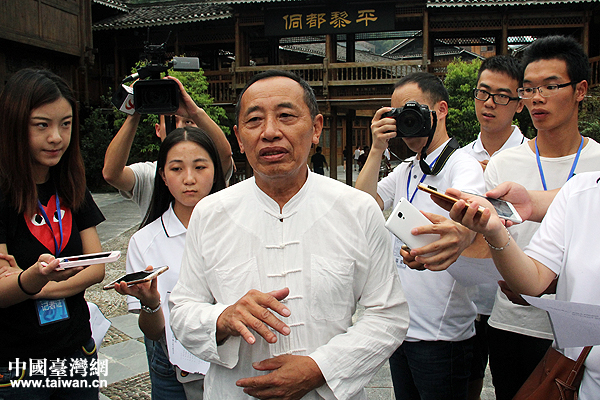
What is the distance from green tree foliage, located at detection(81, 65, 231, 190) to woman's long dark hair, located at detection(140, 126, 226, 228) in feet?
37.9

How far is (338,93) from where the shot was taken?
13.9m

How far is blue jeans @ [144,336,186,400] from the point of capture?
2064mm

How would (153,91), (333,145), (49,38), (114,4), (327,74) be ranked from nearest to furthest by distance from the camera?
(153,91)
(327,74)
(49,38)
(333,145)
(114,4)

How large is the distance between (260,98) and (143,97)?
3.50ft

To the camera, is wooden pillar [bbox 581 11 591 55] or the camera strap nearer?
the camera strap

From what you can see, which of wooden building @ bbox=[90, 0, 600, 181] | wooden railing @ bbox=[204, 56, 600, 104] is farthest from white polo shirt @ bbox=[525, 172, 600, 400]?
wooden building @ bbox=[90, 0, 600, 181]

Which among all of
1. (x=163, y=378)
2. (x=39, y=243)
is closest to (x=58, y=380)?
(x=163, y=378)

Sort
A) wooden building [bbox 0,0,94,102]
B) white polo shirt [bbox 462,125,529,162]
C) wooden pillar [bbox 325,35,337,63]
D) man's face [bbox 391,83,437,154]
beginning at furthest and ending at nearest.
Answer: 1. wooden pillar [bbox 325,35,337,63]
2. wooden building [bbox 0,0,94,102]
3. white polo shirt [bbox 462,125,529,162]
4. man's face [bbox 391,83,437,154]

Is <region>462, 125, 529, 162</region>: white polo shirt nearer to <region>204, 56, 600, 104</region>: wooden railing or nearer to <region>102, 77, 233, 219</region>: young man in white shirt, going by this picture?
<region>102, 77, 233, 219</region>: young man in white shirt

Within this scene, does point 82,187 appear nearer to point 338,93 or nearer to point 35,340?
point 35,340

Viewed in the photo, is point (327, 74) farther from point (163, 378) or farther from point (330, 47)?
point (163, 378)

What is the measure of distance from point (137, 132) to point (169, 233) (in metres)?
12.8

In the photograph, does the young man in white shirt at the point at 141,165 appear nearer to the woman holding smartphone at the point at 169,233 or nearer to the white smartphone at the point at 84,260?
the woman holding smartphone at the point at 169,233

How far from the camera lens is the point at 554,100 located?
77.7 inches
